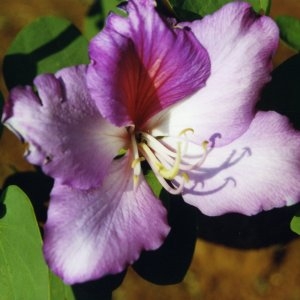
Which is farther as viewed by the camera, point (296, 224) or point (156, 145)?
point (296, 224)

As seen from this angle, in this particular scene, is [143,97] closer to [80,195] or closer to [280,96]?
[80,195]

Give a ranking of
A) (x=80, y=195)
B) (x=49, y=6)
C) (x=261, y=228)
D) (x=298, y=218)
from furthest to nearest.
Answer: (x=49, y=6) < (x=261, y=228) < (x=298, y=218) < (x=80, y=195)

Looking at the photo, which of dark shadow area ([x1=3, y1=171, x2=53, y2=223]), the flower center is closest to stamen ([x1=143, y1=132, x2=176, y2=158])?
the flower center

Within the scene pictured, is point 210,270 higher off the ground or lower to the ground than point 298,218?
lower

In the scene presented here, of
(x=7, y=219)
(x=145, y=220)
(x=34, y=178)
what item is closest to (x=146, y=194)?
(x=145, y=220)

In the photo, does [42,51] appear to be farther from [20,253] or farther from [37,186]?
[20,253]

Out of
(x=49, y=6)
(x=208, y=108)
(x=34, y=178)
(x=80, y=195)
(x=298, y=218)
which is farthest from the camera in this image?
(x=49, y=6)

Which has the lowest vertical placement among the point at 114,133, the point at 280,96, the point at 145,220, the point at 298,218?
the point at 298,218

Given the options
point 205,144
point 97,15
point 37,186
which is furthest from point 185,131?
point 97,15

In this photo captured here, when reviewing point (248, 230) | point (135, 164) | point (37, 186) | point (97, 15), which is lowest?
point (248, 230)
